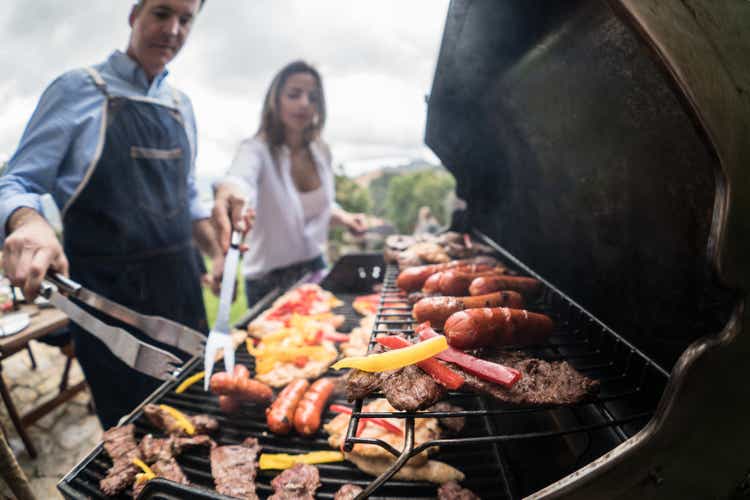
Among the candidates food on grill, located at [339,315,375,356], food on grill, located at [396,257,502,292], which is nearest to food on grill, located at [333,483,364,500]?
food on grill, located at [339,315,375,356]

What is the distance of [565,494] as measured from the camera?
110 cm

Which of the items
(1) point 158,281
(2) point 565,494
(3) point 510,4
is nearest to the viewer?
(2) point 565,494

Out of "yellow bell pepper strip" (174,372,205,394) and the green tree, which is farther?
the green tree

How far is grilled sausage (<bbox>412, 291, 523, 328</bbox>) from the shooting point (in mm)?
2109

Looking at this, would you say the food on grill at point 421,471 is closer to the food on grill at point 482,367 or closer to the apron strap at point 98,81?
the food on grill at point 482,367

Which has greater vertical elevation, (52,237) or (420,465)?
(52,237)

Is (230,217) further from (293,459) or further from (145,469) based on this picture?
(293,459)

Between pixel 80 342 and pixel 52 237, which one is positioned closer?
pixel 52 237

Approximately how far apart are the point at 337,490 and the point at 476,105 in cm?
311

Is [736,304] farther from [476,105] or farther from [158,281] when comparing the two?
[158,281]

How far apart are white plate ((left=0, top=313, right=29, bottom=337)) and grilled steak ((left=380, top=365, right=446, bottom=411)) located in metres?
5.46

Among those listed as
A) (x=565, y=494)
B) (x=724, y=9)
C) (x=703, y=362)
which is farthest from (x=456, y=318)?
(x=724, y=9)

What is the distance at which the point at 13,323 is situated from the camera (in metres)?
4.63

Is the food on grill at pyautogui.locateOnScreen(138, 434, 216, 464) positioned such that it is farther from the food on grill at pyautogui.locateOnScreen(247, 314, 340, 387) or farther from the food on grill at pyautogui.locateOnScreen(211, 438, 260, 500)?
the food on grill at pyautogui.locateOnScreen(247, 314, 340, 387)
